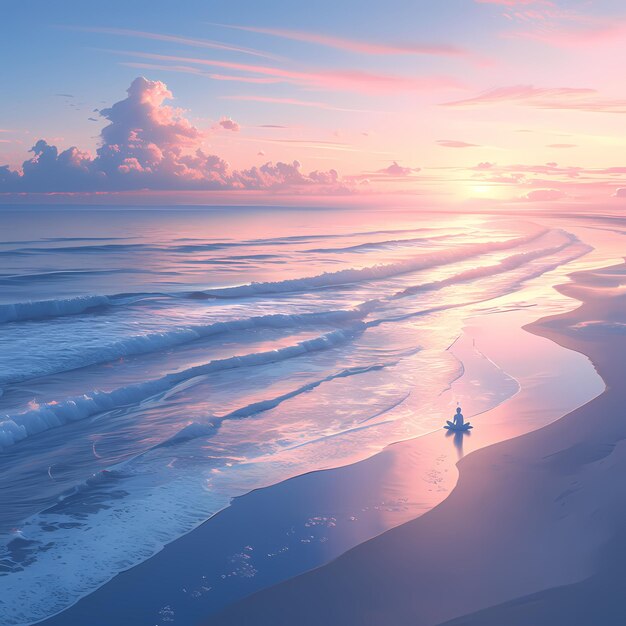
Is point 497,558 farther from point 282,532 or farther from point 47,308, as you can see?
point 47,308

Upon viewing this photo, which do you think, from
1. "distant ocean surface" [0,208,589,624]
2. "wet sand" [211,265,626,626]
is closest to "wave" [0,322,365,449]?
"distant ocean surface" [0,208,589,624]

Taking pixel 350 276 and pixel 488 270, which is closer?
pixel 350 276

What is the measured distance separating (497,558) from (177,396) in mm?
6021

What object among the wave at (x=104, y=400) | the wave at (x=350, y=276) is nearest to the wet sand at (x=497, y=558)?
the wave at (x=104, y=400)

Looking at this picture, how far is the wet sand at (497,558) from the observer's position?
4355mm

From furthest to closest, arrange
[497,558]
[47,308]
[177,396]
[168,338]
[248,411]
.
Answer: [47,308], [168,338], [177,396], [248,411], [497,558]

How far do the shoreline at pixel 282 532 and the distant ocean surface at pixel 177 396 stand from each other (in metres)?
0.22

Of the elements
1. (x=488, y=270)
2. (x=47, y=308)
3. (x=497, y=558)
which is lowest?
(x=497, y=558)

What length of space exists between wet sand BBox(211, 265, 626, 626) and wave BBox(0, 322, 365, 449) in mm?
5014

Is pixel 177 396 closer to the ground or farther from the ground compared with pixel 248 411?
farther from the ground

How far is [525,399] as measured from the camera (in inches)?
376

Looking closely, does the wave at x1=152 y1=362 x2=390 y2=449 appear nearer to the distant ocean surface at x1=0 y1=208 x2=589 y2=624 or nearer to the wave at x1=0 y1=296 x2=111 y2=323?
the distant ocean surface at x1=0 y1=208 x2=589 y2=624

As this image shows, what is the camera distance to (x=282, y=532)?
18.3 ft

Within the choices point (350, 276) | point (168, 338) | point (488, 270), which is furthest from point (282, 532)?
point (488, 270)
